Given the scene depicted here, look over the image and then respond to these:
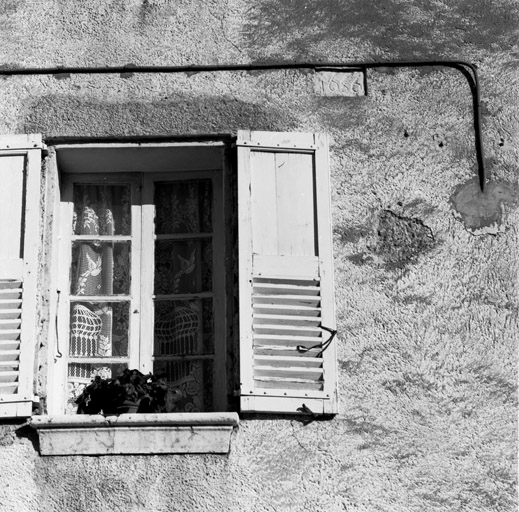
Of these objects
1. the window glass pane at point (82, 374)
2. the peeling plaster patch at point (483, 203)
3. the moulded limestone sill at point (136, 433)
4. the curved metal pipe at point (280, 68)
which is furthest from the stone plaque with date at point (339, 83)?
the moulded limestone sill at point (136, 433)

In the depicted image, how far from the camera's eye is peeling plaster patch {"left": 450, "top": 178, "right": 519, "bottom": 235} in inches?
299

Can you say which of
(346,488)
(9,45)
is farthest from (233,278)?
(9,45)

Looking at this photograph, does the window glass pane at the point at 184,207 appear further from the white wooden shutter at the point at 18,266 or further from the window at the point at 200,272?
the white wooden shutter at the point at 18,266

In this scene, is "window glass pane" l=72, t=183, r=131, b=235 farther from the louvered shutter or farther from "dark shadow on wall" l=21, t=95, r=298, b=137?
the louvered shutter

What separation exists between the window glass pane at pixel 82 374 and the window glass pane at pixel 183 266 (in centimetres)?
45

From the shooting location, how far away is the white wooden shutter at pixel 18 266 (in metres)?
7.10

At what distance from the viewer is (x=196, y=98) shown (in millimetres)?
7762

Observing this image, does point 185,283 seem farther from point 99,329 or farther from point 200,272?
point 99,329

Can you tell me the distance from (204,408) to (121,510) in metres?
0.78

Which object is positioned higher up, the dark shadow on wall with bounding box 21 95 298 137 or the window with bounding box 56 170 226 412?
the dark shadow on wall with bounding box 21 95 298 137

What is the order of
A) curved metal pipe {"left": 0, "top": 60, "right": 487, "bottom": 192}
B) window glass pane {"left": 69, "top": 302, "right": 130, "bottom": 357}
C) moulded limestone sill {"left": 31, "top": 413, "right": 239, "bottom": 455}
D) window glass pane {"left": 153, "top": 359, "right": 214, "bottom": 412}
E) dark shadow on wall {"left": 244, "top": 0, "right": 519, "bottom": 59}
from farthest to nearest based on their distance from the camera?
dark shadow on wall {"left": 244, "top": 0, "right": 519, "bottom": 59} < curved metal pipe {"left": 0, "top": 60, "right": 487, "bottom": 192} < window glass pane {"left": 69, "top": 302, "right": 130, "bottom": 357} < window glass pane {"left": 153, "top": 359, "right": 214, "bottom": 412} < moulded limestone sill {"left": 31, "top": 413, "right": 239, "bottom": 455}

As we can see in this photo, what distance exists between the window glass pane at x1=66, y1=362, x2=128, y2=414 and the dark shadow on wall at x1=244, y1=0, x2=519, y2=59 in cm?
178

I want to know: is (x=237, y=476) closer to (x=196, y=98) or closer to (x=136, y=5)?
(x=196, y=98)

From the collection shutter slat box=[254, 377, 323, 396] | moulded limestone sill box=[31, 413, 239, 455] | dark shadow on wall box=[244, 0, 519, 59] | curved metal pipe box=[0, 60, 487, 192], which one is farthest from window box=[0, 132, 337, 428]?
dark shadow on wall box=[244, 0, 519, 59]
